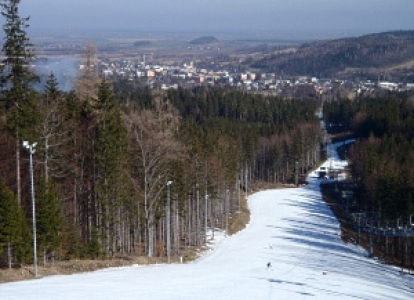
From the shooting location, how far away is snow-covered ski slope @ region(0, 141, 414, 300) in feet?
65.5

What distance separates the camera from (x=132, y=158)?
34219mm

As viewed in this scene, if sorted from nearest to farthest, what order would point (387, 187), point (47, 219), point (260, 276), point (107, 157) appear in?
point (47, 219) → point (260, 276) → point (107, 157) → point (387, 187)

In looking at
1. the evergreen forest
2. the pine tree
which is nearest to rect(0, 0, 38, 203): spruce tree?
the pine tree

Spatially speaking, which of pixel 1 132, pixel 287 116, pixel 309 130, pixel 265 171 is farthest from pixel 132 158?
pixel 287 116

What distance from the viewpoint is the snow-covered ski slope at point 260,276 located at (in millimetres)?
19953

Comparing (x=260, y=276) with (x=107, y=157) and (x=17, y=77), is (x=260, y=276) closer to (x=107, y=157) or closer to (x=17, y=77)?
(x=107, y=157)

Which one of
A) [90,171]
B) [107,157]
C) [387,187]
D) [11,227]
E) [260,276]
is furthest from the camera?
[387,187]

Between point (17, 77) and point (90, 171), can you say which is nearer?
point (17, 77)

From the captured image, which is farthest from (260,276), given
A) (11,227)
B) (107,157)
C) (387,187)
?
(387,187)

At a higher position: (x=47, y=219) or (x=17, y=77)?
(x=17, y=77)

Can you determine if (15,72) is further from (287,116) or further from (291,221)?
(287,116)

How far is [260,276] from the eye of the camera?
2647 centimetres

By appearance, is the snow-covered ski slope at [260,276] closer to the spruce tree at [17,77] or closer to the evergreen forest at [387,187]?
the evergreen forest at [387,187]

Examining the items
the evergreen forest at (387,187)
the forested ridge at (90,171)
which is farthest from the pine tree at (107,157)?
the evergreen forest at (387,187)
